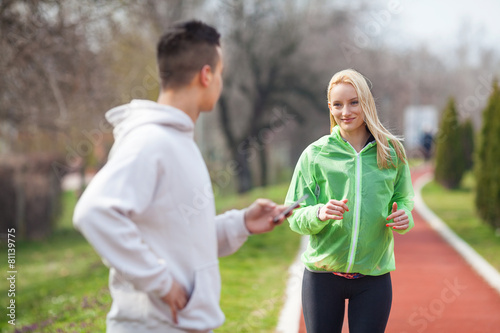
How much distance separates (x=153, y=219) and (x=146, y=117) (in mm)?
382

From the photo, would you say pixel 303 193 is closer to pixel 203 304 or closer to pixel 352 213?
pixel 352 213

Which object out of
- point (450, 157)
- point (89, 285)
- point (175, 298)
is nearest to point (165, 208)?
point (175, 298)

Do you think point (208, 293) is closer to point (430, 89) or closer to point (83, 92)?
point (83, 92)

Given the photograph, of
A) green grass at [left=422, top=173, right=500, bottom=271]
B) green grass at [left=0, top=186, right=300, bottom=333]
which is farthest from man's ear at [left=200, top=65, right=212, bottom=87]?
green grass at [left=422, top=173, right=500, bottom=271]

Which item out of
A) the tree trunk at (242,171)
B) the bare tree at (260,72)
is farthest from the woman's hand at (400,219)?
the tree trunk at (242,171)

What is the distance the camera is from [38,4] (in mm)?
9430

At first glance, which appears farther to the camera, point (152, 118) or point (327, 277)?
point (327, 277)

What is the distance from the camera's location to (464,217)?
1473 cm

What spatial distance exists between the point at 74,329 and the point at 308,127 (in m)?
20.4

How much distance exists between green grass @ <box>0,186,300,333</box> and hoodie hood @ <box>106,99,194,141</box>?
3.66 metres

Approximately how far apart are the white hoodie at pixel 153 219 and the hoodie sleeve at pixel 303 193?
35.8 inches

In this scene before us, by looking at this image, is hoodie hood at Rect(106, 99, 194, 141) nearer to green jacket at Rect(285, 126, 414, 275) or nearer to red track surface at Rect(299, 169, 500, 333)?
green jacket at Rect(285, 126, 414, 275)

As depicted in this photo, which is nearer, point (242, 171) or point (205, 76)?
point (205, 76)

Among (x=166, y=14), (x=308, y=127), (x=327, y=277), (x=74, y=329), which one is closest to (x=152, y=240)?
(x=327, y=277)
